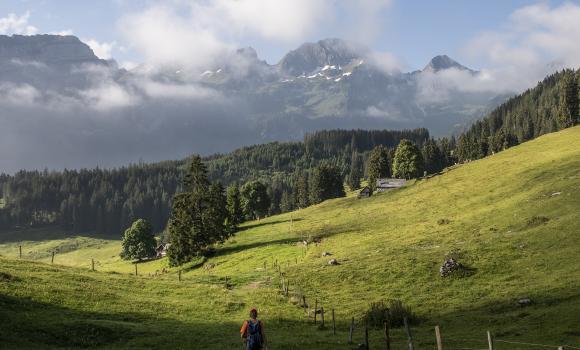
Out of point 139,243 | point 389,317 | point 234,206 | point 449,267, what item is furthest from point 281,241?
point 139,243

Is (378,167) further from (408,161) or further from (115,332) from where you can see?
(115,332)

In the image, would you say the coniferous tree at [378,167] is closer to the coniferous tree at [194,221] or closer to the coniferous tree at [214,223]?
the coniferous tree at [214,223]

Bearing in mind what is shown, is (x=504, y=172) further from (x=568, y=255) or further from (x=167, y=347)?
(x=167, y=347)

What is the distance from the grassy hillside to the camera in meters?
33.4

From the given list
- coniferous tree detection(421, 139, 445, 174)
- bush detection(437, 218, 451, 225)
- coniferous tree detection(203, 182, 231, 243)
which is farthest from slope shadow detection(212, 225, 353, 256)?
coniferous tree detection(421, 139, 445, 174)

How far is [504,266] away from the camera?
50000 millimetres

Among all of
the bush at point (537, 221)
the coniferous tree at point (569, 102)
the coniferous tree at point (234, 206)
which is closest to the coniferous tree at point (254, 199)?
the coniferous tree at point (234, 206)

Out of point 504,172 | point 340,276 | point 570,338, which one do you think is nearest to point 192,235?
point 340,276

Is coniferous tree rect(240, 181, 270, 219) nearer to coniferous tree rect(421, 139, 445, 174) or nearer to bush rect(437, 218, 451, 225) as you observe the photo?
coniferous tree rect(421, 139, 445, 174)

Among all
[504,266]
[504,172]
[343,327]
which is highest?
[504,172]

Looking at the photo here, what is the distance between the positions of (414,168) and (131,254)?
3497 inches

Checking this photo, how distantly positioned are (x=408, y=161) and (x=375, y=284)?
345 feet

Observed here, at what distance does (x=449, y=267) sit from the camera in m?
51.5

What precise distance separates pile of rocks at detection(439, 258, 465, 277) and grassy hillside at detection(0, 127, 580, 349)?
3.99 ft
